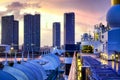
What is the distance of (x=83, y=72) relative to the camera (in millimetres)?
18594

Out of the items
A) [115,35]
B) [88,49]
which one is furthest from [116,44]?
[88,49]

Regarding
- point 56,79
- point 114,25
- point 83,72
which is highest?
point 114,25

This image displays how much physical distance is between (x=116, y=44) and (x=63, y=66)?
12875mm

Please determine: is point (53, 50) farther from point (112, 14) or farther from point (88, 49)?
point (112, 14)

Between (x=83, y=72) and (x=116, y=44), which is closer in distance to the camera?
(x=83, y=72)

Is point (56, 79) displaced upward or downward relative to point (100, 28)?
downward

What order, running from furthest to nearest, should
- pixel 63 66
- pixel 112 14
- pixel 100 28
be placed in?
pixel 100 28
pixel 63 66
pixel 112 14

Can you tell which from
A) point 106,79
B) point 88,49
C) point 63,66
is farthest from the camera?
point 88,49

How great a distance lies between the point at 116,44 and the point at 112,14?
4675 mm

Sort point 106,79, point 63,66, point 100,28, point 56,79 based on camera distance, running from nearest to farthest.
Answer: point 106,79 < point 56,79 < point 63,66 < point 100,28

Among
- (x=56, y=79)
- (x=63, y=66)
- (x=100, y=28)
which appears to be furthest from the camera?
(x=100, y=28)

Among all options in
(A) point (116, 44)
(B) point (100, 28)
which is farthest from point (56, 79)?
(B) point (100, 28)

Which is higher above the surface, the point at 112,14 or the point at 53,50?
the point at 112,14

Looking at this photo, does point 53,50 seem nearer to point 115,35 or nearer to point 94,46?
point 94,46
